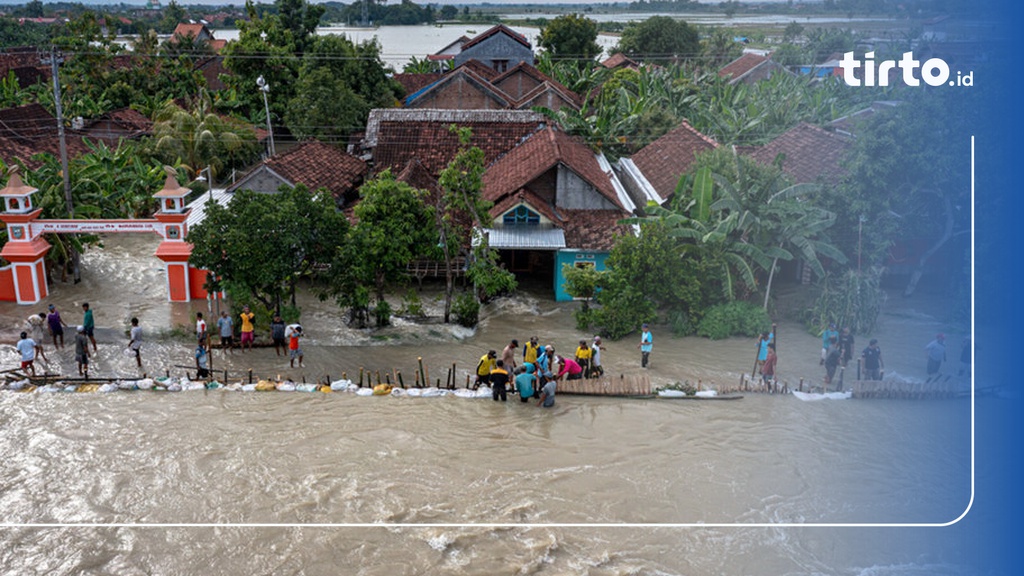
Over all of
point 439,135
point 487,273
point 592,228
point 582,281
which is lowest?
point 582,281

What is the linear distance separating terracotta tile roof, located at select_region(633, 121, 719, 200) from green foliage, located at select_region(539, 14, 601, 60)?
28.8 meters

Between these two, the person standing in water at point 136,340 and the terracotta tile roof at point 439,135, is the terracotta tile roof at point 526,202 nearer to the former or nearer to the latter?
the terracotta tile roof at point 439,135

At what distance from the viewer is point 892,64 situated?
8.37 metres

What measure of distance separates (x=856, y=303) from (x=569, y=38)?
39.6 m

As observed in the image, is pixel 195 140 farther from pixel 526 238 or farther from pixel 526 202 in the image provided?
pixel 526 238

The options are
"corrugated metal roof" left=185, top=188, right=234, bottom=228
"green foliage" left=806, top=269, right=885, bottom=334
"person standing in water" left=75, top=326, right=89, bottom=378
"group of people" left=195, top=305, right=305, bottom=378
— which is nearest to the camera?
"person standing in water" left=75, top=326, right=89, bottom=378

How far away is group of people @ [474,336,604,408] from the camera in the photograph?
12.9 m

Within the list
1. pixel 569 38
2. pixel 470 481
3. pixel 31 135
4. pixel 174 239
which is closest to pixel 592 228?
pixel 174 239

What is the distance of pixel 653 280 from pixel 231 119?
2108cm

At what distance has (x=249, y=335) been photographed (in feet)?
50.1

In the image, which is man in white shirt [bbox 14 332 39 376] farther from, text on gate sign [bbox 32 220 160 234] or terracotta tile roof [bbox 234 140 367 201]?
terracotta tile roof [bbox 234 140 367 201]

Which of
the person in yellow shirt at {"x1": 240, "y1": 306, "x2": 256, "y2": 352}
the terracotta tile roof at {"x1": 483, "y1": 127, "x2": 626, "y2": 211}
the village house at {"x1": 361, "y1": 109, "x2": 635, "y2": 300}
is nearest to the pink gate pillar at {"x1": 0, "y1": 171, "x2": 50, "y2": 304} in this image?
the person in yellow shirt at {"x1": 240, "y1": 306, "x2": 256, "y2": 352}

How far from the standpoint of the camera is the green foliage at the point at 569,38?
51.7 meters

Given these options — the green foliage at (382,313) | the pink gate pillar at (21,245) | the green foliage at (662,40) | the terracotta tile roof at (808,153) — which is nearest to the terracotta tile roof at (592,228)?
the terracotta tile roof at (808,153)
